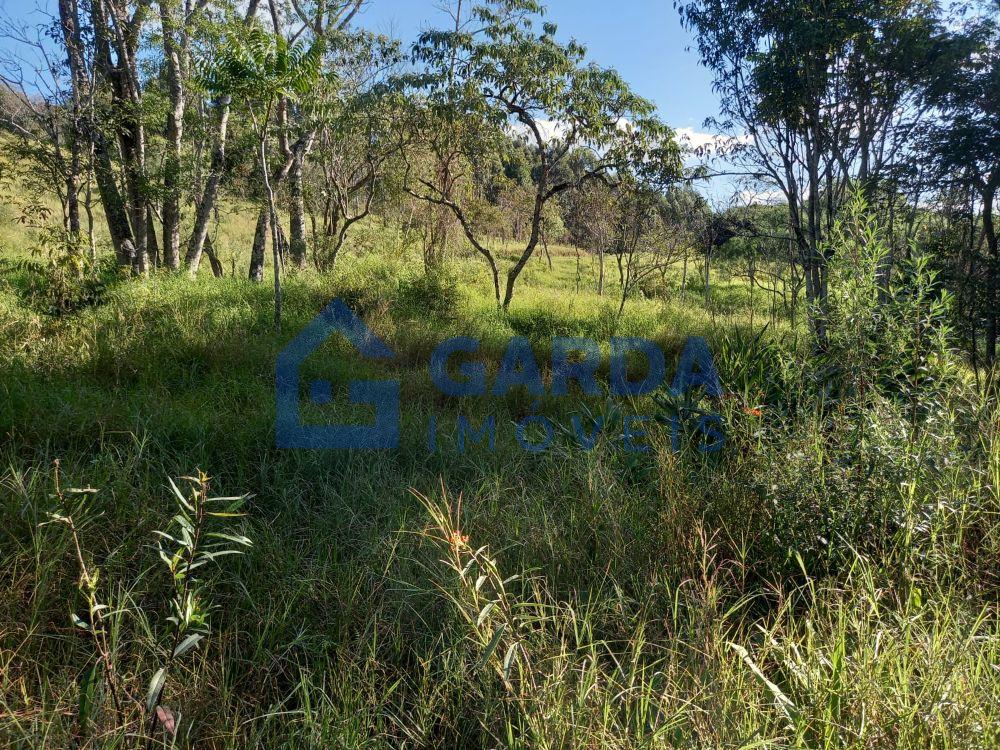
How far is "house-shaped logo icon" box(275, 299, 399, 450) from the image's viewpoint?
395cm

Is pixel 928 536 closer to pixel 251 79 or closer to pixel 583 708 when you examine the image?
pixel 583 708

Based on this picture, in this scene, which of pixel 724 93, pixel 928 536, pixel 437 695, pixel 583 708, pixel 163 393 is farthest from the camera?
pixel 724 93

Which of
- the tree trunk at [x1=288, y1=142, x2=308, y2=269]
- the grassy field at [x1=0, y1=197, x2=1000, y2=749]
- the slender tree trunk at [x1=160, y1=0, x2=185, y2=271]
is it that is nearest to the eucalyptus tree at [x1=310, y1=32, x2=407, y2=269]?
the tree trunk at [x1=288, y1=142, x2=308, y2=269]

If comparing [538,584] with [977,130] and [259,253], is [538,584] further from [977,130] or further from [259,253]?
[259,253]

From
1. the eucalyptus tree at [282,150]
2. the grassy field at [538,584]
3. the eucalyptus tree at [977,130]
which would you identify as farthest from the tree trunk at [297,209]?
the eucalyptus tree at [977,130]

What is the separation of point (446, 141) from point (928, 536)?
8929 mm

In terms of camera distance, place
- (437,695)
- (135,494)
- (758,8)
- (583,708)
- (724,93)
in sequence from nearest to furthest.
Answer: (583,708) → (437,695) → (135,494) → (758,8) → (724,93)

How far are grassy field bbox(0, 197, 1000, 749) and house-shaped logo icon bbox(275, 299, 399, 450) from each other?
0.20 meters

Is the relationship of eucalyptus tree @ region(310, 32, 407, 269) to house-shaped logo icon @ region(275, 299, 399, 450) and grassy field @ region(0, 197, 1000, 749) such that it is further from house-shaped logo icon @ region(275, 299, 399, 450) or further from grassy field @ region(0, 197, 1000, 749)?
grassy field @ region(0, 197, 1000, 749)

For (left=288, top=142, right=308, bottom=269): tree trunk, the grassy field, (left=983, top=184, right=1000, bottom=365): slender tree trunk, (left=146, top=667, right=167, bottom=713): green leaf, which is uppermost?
(left=288, top=142, right=308, bottom=269): tree trunk

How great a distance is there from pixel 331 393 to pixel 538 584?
353 centimetres

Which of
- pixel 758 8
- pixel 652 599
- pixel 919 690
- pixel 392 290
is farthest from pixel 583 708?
pixel 758 8

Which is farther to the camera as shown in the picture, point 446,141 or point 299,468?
point 446,141

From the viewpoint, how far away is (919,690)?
1518mm
